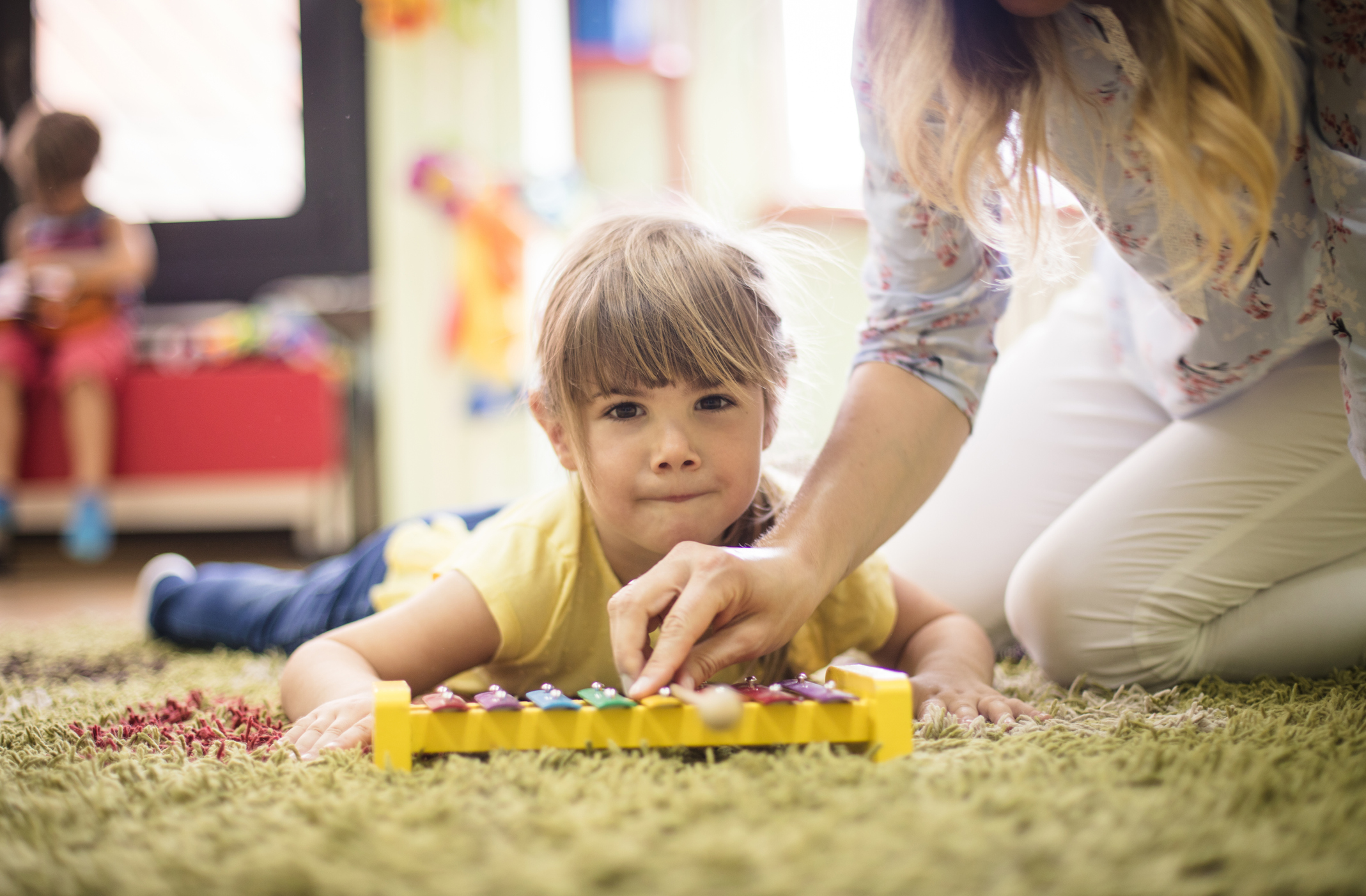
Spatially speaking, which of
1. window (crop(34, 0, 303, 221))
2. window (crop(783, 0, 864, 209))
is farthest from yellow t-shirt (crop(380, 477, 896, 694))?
window (crop(34, 0, 303, 221))

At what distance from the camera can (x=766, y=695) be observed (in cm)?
56

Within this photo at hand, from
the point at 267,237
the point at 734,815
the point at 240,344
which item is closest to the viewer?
the point at 734,815

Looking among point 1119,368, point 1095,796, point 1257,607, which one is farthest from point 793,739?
point 1119,368

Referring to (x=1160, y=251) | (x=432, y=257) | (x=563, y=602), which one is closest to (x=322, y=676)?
(x=563, y=602)

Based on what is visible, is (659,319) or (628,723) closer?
(628,723)

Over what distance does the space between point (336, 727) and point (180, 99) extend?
2942 millimetres

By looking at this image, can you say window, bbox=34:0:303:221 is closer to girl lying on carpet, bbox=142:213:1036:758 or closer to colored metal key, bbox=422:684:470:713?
girl lying on carpet, bbox=142:213:1036:758

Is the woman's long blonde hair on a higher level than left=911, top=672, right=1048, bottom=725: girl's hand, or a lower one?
higher

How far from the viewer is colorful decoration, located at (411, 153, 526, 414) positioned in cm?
230

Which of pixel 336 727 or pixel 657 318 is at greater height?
pixel 657 318

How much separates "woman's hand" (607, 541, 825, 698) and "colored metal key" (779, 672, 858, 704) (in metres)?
0.03

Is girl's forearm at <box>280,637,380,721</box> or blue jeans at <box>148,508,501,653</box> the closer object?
girl's forearm at <box>280,637,380,721</box>

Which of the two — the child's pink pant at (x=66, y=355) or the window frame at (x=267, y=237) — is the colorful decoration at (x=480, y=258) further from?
the child's pink pant at (x=66, y=355)

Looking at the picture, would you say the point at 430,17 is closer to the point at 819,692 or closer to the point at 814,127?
the point at 814,127
